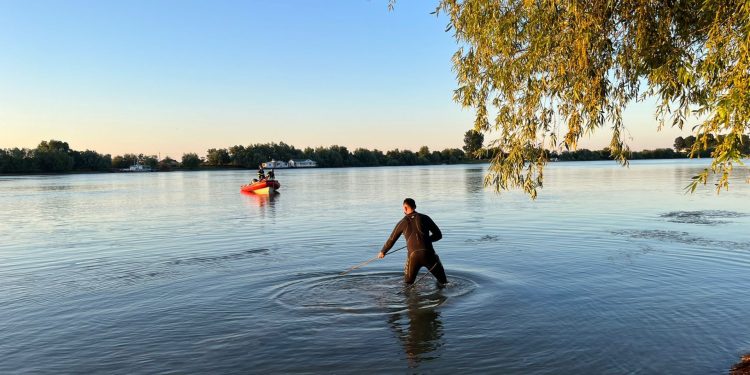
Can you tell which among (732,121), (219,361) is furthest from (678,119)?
(219,361)

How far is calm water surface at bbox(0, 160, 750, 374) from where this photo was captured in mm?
8414

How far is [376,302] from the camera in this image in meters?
11.4

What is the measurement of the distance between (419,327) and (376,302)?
1.82 metres

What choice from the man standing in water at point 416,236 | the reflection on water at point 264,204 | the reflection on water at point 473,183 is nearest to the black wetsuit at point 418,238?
the man standing in water at point 416,236

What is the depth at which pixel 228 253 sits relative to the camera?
18.6 metres

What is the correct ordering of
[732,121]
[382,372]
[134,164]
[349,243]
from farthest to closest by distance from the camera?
[134,164] → [349,243] → [382,372] → [732,121]

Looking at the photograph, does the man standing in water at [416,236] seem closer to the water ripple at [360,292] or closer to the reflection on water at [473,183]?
the water ripple at [360,292]

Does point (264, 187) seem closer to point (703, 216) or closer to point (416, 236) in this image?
point (703, 216)

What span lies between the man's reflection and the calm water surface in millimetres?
40

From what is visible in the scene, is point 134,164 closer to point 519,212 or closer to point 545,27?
point 519,212

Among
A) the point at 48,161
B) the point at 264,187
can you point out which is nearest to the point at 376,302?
the point at 264,187

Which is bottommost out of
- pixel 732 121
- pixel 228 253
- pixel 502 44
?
pixel 228 253

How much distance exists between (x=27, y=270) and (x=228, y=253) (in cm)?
588

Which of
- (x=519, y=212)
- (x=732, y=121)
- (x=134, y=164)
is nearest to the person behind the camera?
(x=732, y=121)
